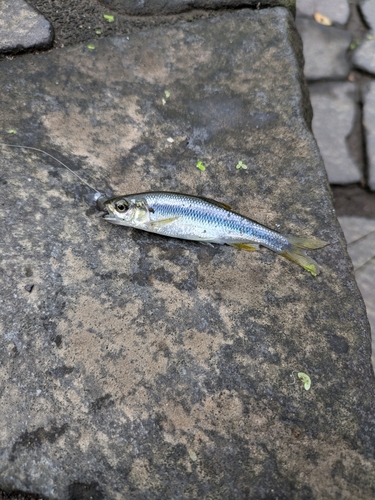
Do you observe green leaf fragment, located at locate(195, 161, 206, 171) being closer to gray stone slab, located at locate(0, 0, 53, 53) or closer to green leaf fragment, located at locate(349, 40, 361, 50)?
gray stone slab, located at locate(0, 0, 53, 53)

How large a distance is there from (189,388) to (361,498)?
1.00 meters

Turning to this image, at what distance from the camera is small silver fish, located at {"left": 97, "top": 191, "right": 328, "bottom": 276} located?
2889mm

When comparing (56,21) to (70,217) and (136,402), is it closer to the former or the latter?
(70,217)

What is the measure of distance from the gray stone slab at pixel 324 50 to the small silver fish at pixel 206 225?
3.11 metres

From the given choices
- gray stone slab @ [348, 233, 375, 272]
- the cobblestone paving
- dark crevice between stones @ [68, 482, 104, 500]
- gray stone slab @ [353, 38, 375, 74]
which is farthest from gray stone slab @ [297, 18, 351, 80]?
dark crevice between stones @ [68, 482, 104, 500]

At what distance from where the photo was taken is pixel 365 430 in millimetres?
2410

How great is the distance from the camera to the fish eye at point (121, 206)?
2.81 meters

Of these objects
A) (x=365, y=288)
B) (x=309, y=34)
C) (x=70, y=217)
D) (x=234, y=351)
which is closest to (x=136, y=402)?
(x=234, y=351)

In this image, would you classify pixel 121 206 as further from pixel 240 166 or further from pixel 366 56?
pixel 366 56

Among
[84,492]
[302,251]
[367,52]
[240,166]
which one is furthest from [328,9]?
[84,492]

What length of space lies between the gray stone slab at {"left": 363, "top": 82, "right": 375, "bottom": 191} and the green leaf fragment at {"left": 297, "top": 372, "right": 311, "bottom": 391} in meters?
2.82

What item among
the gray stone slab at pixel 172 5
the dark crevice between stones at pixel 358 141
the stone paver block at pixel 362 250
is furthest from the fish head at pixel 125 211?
the dark crevice between stones at pixel 358 141

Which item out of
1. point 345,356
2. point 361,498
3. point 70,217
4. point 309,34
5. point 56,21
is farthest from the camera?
point 309,34

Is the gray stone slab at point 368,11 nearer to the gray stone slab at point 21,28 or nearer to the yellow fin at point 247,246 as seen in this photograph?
the gray stone slab at point 21,28
